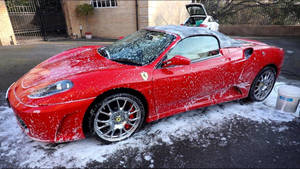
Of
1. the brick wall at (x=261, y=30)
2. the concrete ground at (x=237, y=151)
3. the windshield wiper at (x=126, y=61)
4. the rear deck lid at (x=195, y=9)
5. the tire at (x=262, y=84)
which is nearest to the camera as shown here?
the concrete ground at (x=237, y=151)

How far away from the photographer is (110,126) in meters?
2.34

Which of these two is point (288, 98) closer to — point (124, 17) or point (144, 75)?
point (144, 75)

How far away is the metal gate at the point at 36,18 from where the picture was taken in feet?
29.9

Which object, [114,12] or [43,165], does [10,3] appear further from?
[43,165]

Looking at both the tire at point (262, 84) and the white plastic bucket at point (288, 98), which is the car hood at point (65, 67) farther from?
the white plastic bucket at point (288, 98)

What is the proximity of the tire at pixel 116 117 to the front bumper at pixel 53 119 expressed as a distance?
149 mm

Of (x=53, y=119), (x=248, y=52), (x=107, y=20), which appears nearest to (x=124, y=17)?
(x=107, y=20)

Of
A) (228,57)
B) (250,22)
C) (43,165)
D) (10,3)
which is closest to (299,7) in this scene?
(250,22)

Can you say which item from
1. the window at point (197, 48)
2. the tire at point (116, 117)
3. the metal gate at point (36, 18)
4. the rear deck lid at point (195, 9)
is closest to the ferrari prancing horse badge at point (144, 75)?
the tire at point (116, 117)

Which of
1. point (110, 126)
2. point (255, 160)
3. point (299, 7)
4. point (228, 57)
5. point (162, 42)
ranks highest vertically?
point (299, 7)

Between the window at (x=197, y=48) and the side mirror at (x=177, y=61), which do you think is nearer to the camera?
the side mirror at (x=177, y=61)

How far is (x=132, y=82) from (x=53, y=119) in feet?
3.04

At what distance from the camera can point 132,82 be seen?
7.22 feet

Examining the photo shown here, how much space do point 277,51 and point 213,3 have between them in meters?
12.0
